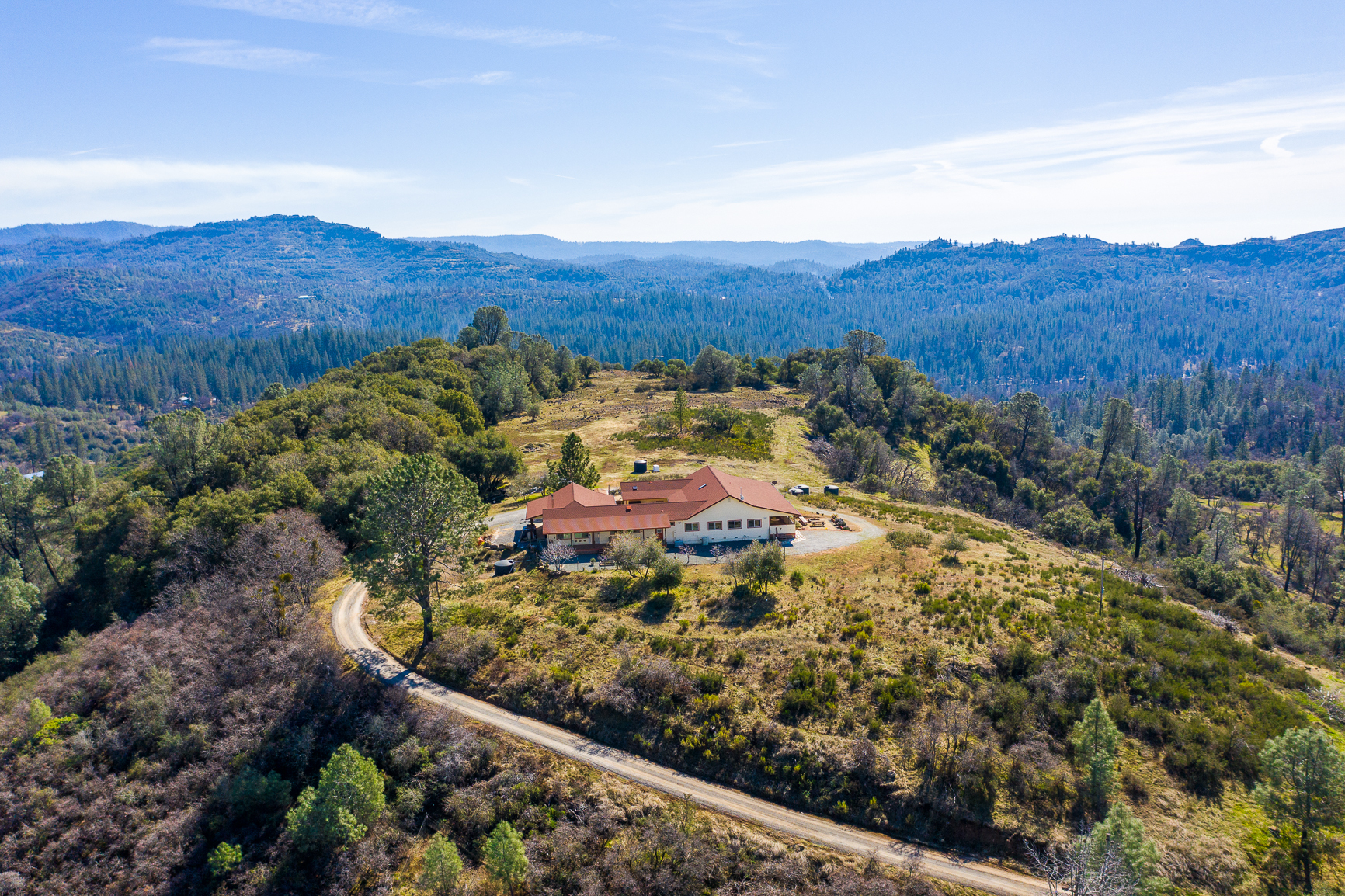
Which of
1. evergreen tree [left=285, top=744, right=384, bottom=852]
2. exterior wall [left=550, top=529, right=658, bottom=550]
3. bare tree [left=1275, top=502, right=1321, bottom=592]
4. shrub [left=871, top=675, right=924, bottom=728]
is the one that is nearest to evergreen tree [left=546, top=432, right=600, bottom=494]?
exterior wall [left=550, top=529, right=658, bottom=550]

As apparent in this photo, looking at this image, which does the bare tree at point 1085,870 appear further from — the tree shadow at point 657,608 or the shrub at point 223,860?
the shrub at point 223,860

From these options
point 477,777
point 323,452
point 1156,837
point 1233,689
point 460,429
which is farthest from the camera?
point 460,429

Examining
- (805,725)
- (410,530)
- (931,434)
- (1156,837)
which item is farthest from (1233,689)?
(931,434)

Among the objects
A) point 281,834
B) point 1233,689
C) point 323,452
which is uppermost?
point 323,452

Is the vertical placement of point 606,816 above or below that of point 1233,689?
below

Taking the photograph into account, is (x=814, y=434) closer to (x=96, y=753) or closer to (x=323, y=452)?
(x=323, y=452)

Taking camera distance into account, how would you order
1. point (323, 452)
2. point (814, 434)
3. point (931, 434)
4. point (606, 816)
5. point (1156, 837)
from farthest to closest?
1. point (931, 434)
2. point (814, 434)
3. point (323, 452)
4. point (606, 816)
5. point (1156, 837)

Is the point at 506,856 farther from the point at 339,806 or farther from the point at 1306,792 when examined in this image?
the point at 1306,792

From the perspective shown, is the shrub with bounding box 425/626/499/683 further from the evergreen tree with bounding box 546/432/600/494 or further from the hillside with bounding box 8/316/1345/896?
the evergreen tree with bounding box 546/432/600/494
